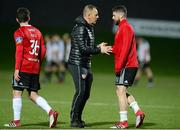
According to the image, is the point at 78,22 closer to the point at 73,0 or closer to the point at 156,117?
the point at 156,117

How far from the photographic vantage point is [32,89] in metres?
13.3

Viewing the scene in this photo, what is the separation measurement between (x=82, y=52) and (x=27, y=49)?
111 centimetres

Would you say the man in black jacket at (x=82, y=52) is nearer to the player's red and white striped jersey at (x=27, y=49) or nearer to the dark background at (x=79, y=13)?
the player's red and white striped jersey at (x=27, y=49)

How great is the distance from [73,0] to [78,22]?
27.0 metres

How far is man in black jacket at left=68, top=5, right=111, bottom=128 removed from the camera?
518 inches

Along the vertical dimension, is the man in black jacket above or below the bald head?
below

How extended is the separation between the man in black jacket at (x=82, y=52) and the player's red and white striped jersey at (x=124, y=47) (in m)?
0.23

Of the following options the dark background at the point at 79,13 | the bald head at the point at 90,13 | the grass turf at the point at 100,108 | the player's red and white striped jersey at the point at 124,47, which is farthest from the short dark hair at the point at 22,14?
the dark background at the point at 79,13

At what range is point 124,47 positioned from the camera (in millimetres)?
13039

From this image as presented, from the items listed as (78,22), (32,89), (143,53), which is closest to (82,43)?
(78,22)

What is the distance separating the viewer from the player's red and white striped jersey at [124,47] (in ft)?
42.9

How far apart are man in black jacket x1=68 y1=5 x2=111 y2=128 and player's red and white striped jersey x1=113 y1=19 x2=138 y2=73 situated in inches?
9.0

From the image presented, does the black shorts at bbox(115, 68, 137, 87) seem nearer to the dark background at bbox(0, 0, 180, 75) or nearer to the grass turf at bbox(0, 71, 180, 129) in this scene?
the grass turf at bbox(0, 71, 180, 129)

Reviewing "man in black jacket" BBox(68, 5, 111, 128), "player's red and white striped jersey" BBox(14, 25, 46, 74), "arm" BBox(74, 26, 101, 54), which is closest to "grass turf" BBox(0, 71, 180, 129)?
"man in black jacket" BBox(68, 5, 111, 128)
